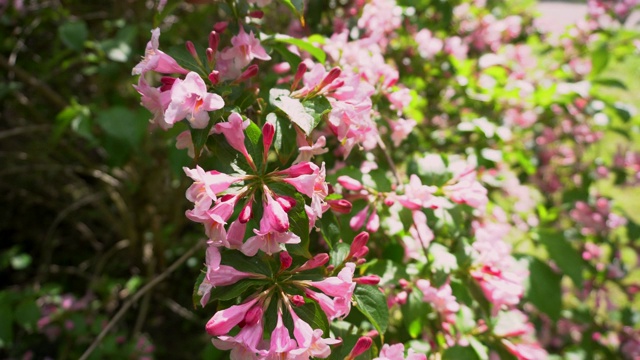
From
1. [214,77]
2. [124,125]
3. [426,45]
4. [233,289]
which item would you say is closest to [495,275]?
[233,289]

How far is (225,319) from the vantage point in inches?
32.9

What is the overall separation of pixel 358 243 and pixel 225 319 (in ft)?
0.95

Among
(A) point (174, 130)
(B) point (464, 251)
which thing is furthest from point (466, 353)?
(A) point (174, 130)

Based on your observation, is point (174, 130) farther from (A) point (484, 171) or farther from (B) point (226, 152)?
(A) point (484, 171)

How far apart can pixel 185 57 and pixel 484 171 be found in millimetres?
1481

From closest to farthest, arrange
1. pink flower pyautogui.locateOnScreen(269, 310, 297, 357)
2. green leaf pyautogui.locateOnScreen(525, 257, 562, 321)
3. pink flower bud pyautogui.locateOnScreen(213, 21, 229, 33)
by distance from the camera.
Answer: pink flower pyautogui.locateOnScreen(269, 310, 297, 357) → pink flower bud pyautogui.locateOnScreen(213, 21, 229, 33) → green leaf pyautogui.locateOnScreen(525, 257, 562, 321)

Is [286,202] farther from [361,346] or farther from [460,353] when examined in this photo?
[460,353]

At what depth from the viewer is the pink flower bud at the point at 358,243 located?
0.99 m

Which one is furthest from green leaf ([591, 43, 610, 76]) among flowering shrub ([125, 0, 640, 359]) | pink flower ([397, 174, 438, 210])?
pink flower ([397, 174, 438, 210])

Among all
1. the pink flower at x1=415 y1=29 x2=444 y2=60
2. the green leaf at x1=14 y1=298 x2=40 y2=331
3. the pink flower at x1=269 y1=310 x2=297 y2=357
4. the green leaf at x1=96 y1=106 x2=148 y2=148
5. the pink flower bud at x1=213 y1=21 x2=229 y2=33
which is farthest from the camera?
the pink flower at x1=415 y1=29 x2=444 y2=60

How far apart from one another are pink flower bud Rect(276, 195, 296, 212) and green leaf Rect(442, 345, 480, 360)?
60 cm

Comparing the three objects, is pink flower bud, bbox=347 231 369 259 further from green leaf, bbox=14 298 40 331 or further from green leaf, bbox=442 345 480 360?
green leaf, bbox=14 298 40 331

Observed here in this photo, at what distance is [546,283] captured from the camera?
163cm

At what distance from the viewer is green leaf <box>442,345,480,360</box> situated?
1.22 metres
